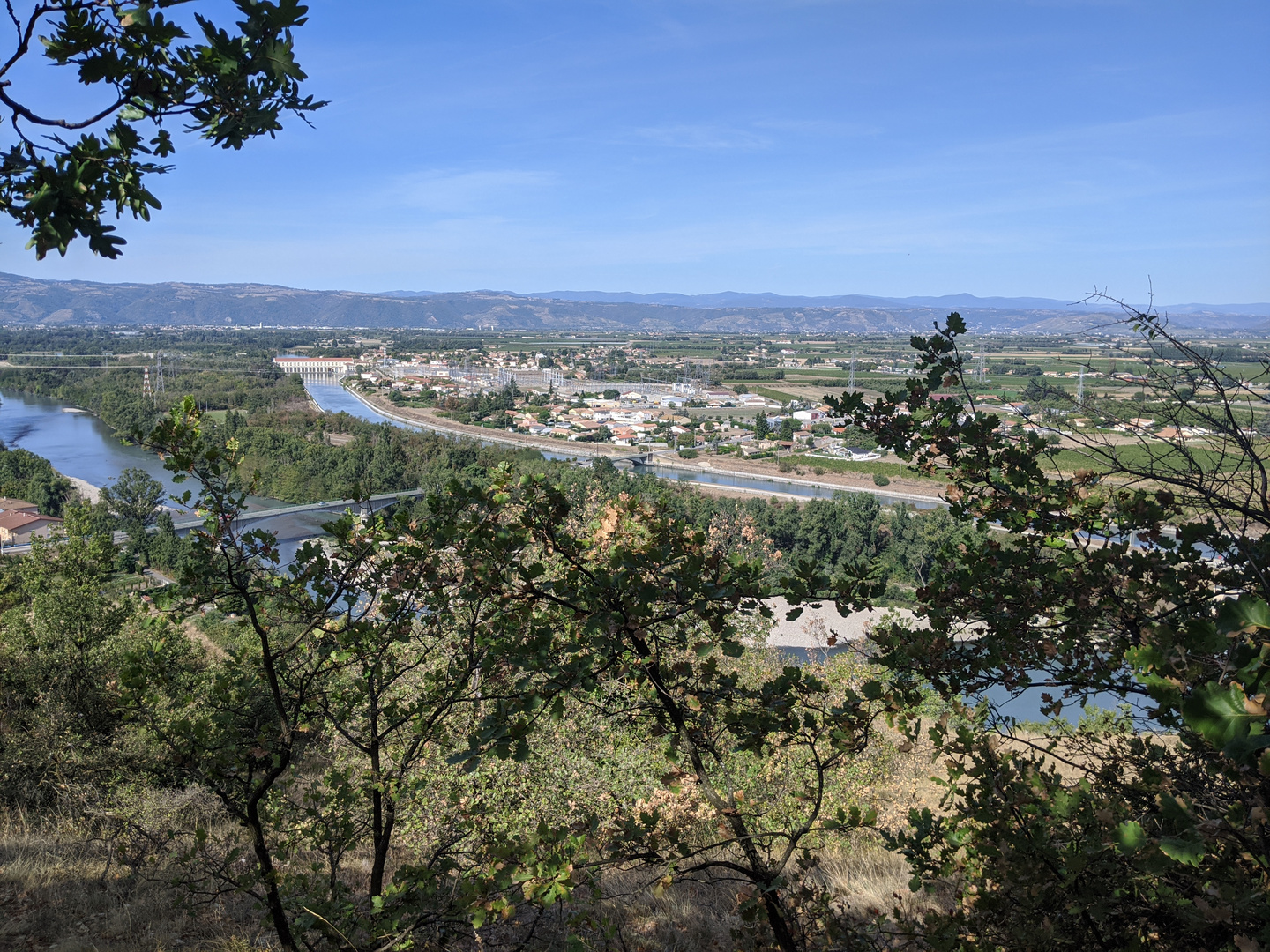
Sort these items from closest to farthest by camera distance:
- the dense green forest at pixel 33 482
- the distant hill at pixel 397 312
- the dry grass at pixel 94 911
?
the dry grass at pixel 94 911
the dense green forest at pixel 33 482
the distant hill at pixel 397 312

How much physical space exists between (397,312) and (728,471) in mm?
149535

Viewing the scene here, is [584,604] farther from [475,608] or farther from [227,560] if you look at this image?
[227,560]

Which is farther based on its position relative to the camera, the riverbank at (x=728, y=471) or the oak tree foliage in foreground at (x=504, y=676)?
the riverbank at (x=728, y=471)

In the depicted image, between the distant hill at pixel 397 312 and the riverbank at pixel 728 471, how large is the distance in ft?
150

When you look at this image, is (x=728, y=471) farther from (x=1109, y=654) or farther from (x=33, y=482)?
(x=1109, y=654)

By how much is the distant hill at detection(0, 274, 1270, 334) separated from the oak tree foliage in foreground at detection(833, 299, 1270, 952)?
242 ft

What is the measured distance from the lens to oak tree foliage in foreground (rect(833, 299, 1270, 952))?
101 centimetres

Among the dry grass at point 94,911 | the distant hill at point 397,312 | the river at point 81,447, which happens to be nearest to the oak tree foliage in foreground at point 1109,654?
the dry grass at point 94,911

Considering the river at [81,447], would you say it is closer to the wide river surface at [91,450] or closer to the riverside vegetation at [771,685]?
the wide river surface at [91,450]

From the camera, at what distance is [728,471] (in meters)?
33.2

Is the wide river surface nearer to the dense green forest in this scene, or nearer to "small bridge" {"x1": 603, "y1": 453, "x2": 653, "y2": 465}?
"small bridge" {"x1": 603, "y1": 453, "x2": 653, "y2": 465}

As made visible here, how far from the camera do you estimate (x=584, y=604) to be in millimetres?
1512

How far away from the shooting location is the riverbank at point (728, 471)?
2908 centimetres

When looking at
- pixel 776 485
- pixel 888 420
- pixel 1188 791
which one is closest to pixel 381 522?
pixel 888 420
